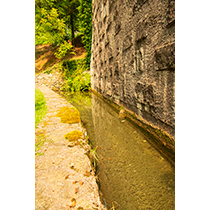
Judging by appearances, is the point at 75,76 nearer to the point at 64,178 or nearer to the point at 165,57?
the point at 165,57

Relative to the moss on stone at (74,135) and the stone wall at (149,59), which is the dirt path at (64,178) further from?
the stone wall at (149,59)

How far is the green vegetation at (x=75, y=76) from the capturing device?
811cm

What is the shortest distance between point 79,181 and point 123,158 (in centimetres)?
76

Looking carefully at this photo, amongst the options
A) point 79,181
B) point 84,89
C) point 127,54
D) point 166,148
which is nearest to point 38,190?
point 79,181

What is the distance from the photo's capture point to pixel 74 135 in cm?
149

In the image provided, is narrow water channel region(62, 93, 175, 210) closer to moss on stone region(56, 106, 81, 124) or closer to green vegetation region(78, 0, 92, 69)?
moss on stone region(56, 106, 81, 124)

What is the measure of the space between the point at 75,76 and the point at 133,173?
345 inches

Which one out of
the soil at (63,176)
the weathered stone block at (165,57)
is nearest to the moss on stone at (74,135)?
the soil at (63,176)

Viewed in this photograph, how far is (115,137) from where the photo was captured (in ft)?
6.82

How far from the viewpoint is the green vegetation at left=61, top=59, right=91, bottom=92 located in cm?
811

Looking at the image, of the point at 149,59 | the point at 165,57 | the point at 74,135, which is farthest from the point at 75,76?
the point at 165,57

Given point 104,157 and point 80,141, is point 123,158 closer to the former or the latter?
point 104,157

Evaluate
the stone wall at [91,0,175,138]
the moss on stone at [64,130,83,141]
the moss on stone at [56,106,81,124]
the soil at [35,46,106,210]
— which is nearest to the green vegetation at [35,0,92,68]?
the stone wall at [91,0,175,138]

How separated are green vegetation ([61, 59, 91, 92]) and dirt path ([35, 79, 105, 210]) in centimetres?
683
